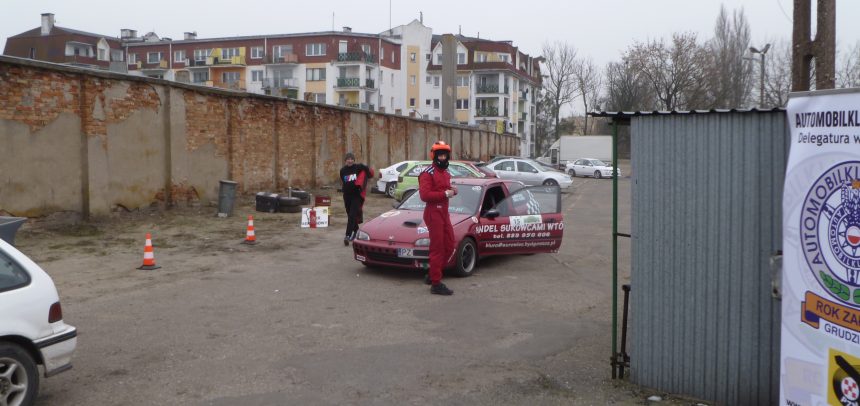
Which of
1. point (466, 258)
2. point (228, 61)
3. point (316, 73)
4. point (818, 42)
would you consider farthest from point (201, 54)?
point (818, 42)

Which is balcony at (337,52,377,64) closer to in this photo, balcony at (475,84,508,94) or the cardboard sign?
balcony at (475,84,508,94)

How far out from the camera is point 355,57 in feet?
258

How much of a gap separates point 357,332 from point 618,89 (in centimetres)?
6567

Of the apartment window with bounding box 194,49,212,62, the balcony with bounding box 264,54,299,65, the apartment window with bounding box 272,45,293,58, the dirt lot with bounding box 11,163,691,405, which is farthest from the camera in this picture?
the apartment window with bounding box 194,49,212,62

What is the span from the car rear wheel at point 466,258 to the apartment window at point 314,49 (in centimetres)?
7294

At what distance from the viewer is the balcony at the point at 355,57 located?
78.4 m

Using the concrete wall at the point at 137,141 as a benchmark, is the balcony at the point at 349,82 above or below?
above

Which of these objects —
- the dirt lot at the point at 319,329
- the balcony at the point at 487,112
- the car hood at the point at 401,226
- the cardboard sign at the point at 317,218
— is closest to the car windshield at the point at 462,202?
the car hood at the point at 401,226

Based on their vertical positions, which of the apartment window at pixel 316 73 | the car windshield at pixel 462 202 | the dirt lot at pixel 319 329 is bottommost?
the dirt lot at pixel 319 329

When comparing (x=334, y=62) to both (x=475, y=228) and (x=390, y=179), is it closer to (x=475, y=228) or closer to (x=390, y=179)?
(x=390, y=179)

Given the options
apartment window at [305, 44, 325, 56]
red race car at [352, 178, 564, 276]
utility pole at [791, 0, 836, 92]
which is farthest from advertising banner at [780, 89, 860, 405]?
apartment window at [305, 44, 325, 56]

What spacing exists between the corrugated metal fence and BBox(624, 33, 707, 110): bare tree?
5109 cm

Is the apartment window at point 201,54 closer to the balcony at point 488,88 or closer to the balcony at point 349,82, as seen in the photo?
the balcony at point 349,82

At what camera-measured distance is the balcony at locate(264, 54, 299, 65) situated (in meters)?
80.3
